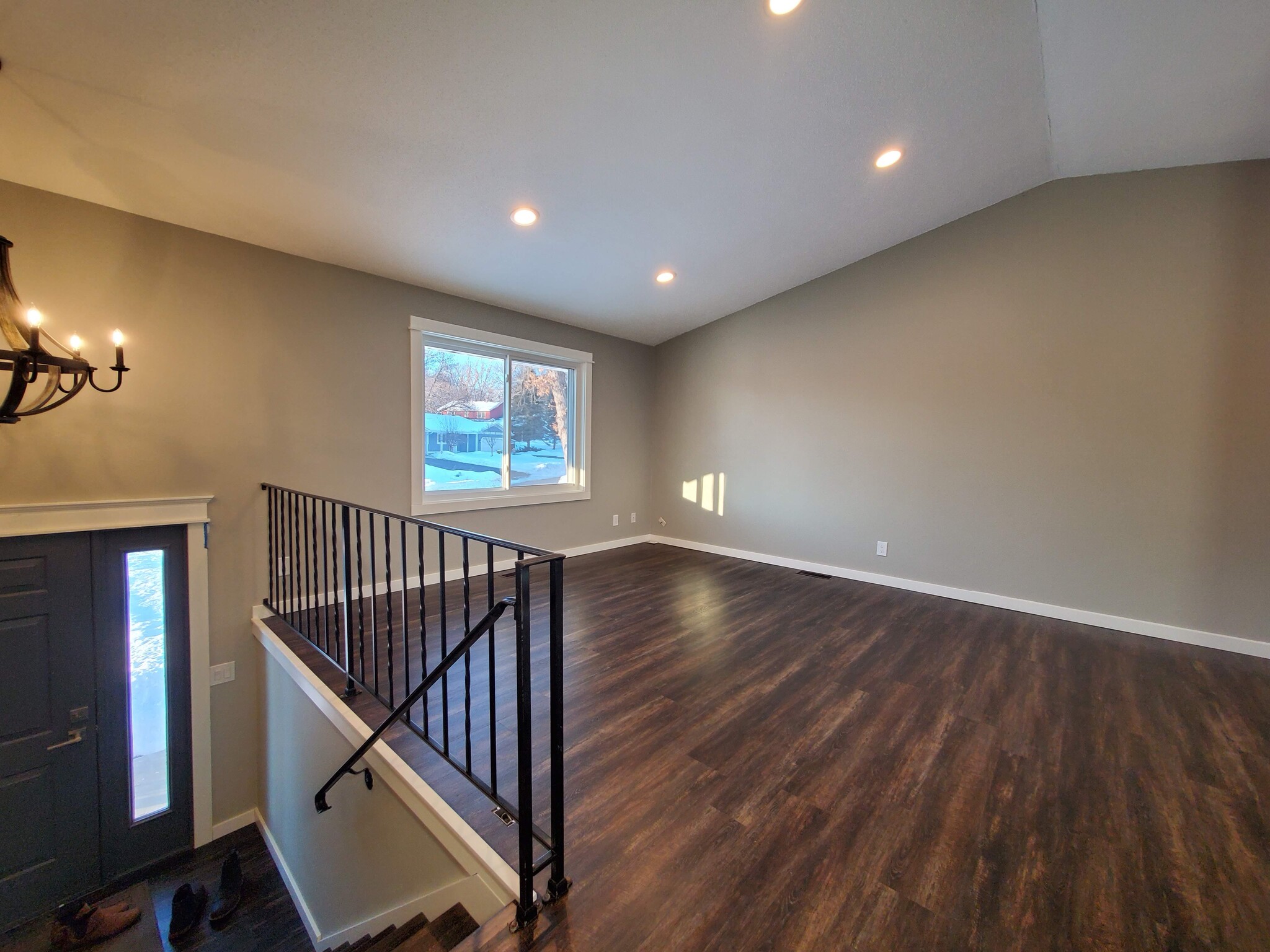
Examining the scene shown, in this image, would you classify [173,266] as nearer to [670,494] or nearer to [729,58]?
[729,58]

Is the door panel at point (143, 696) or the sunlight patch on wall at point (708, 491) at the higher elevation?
the sunlight patch on wall at point (708, 491)

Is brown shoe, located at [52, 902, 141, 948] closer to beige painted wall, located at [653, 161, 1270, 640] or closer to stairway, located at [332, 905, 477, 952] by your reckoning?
stairway, located at [332, 905, 477, 952]

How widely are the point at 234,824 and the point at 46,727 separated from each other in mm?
1208

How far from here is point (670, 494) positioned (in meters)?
5.72

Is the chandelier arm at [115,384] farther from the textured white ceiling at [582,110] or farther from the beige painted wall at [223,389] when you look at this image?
the textured white ceiling at [582,110]

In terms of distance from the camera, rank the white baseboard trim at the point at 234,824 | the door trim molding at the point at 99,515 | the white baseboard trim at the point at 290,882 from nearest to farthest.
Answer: the door trim molding at the point at 99,515
the white baseboard trim at the point at 290,882
the white baseboard trim at the point at 234,824

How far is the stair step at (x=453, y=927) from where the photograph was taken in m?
1.38

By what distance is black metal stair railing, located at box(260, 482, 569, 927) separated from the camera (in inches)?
46.2

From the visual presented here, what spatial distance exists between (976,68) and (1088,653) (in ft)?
11.1

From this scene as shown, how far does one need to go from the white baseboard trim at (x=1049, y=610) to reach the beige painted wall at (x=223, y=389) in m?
3.45

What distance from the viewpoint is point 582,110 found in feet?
7.19

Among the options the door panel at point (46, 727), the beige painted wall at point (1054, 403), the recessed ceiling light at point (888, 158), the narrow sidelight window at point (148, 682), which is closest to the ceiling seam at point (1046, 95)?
→ the beige painted wall at point (1054, 403)

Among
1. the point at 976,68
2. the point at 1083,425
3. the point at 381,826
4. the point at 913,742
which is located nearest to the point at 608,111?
the point at 976,68

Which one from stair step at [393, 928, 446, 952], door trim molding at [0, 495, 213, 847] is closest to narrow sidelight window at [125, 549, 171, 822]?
door trim molding at [0, 495, 213, 847]
